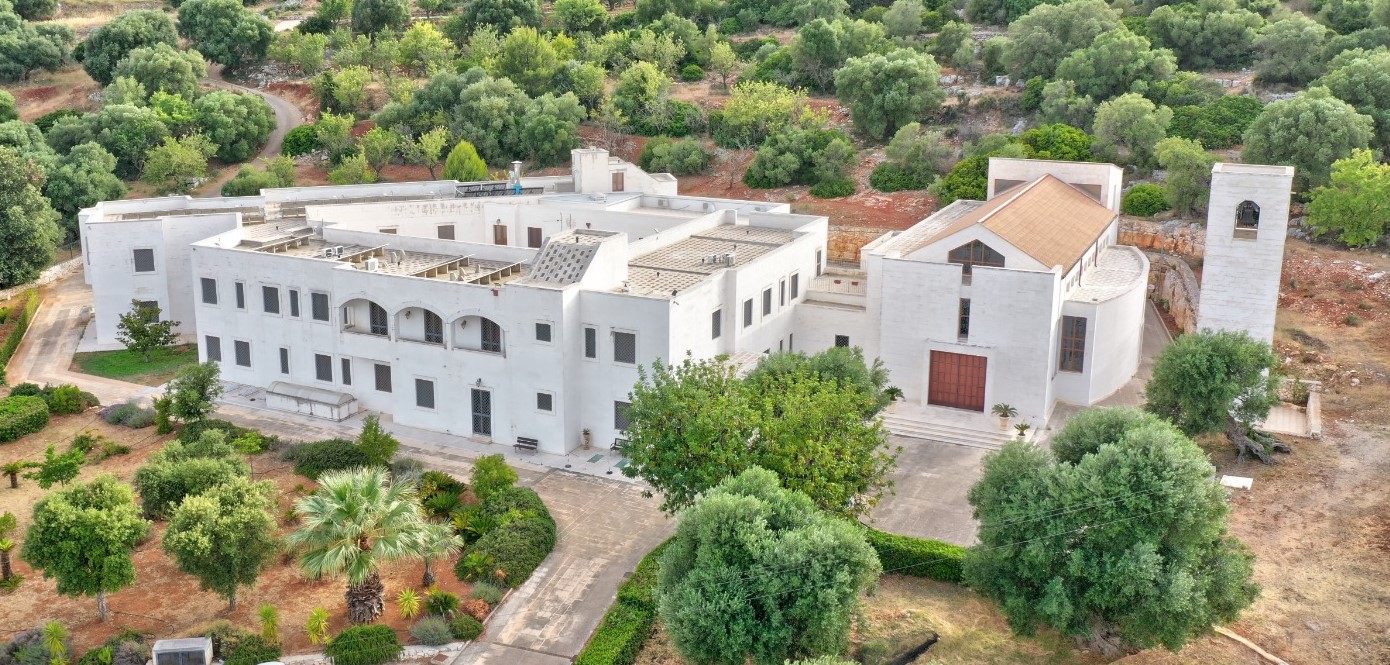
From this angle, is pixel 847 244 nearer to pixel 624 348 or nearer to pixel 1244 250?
pixel 1244 250

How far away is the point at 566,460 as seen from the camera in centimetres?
3416

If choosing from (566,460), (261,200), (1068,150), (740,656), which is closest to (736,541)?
(740,656)

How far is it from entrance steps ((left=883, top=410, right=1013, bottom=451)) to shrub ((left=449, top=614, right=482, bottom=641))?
14.8 meters

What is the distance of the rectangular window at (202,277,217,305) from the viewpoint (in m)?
39.4

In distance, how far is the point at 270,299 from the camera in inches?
1510

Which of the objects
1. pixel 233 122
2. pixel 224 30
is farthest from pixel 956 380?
pixel 224 30

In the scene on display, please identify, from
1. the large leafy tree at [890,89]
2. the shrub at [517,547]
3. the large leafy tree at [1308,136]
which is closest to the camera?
the shrub at [517,547]

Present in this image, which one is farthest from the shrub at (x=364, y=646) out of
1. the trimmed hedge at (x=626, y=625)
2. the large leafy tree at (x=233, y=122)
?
the large leafy tree at (x=233, y=122)

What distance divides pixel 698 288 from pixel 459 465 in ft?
28.1

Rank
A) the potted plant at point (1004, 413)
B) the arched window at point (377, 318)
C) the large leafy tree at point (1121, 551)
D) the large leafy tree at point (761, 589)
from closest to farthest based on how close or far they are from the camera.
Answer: the large leafy tree at point (761, 589) < the large leafy tree at point (1121, 551) < the potted plant at point (1004, 413) < the arched window at point (377, 318)

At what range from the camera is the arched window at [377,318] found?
120ft

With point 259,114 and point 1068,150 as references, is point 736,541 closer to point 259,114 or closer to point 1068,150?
point 1068,150

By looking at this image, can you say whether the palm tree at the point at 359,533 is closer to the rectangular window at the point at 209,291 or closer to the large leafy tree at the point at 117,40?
the rectangular window at the point at 209,291

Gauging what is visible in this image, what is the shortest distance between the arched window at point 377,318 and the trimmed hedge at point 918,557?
56.2 feet
